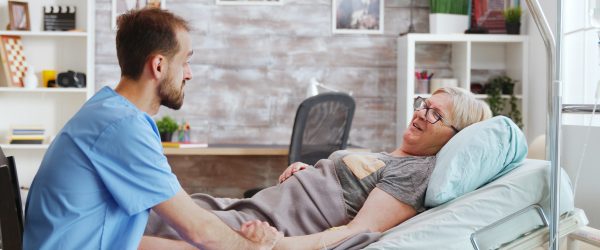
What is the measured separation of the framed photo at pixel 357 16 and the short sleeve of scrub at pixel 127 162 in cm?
347

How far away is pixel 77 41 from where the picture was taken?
513cm

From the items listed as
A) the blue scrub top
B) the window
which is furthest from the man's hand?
the window

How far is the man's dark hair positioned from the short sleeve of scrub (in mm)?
164

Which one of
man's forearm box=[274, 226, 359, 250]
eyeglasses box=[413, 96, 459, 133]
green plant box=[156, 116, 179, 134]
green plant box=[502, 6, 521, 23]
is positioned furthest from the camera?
green plant box=[502, 6, 521, 23]

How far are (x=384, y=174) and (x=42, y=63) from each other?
320 cm

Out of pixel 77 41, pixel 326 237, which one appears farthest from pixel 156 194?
pixel 77 41

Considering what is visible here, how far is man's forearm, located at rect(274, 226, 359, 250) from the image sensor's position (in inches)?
87.4

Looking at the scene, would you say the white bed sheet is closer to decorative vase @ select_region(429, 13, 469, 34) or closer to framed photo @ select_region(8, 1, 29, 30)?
decorative vase @ select_region(429, 13, 469, 34)

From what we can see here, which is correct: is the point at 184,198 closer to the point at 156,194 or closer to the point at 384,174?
the point at 156,194

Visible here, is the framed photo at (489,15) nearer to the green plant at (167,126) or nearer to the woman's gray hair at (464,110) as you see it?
the green plant at (167,126)

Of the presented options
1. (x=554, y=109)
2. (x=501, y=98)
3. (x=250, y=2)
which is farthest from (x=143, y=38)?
(x=501, y=98)

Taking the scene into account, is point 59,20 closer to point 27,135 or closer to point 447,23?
point 27,135

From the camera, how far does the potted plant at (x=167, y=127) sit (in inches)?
192

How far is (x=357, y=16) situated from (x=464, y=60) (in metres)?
0.71
